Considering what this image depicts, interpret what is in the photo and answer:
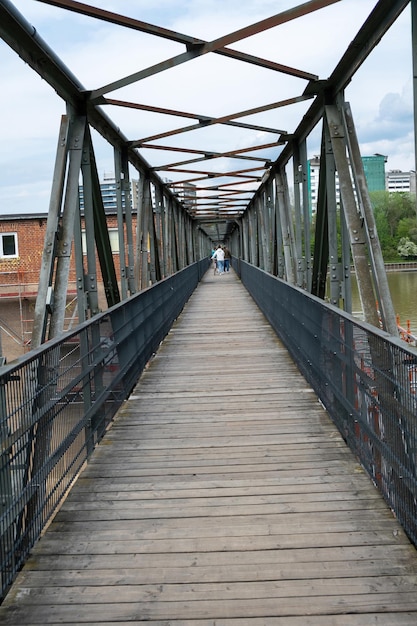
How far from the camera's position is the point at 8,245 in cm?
2492

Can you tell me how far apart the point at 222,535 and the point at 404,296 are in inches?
1916

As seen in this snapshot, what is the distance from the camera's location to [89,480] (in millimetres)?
4742

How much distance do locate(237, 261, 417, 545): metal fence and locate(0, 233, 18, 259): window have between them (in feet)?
64.2

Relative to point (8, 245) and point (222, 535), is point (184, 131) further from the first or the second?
point (8, 245)

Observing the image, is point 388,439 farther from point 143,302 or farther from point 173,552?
point 143,302

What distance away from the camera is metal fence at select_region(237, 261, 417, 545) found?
139 inches

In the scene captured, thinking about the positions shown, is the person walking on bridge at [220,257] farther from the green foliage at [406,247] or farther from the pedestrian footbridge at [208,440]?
the pedestrian footbridge at [208,440]

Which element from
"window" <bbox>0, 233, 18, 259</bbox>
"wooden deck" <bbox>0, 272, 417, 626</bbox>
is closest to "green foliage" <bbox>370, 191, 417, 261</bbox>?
"window" <bbox>0, 233, 18, 259</bbox>

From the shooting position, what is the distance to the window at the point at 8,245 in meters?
24.6

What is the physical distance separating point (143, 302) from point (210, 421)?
267cm

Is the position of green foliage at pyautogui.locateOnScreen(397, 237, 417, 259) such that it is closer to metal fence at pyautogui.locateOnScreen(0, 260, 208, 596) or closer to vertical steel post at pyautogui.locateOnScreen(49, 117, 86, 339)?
vertical steel post at pyautogui.locateOnScreen(49, 117, 86, 339)

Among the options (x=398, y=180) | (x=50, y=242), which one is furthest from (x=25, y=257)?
(x=398, y=180)

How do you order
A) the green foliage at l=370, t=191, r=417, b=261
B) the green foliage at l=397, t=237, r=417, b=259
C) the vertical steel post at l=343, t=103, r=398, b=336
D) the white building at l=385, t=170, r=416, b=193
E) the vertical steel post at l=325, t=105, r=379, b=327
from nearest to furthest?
1. the vertical steel post at l=343, t=103, r=398, b=336
2. the vertical steel post at l=325, t=105, r=379, b=327
3. the green foliage at l=370, t=191, r=417, b=261
4. the green foliage at l=397, t=237, r=417, b=259
5. the white building at l=385, t=170, r=416, b=193

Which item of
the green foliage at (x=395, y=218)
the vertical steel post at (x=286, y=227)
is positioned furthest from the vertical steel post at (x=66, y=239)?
the green foliage at (x=395, y=218)
